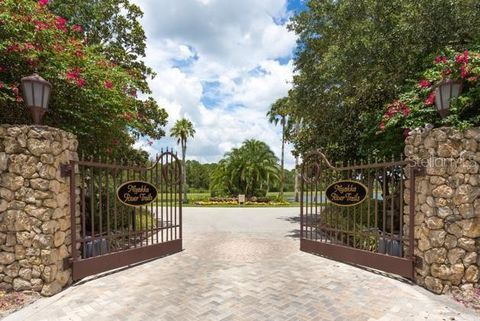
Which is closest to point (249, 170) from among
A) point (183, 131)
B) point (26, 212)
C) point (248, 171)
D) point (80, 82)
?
point (248, 171)

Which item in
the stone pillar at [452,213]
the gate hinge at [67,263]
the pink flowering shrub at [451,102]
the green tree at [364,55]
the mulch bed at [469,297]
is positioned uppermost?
the green tree at [364,55]

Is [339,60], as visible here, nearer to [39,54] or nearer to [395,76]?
[395,76]

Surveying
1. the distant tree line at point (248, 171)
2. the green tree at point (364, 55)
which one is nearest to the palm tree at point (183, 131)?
the distant tree line at point (248, 171)

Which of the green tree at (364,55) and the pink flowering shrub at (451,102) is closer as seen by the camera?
the pink flowering shrub at (451,102)

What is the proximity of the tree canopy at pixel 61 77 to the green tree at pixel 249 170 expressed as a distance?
18.3m

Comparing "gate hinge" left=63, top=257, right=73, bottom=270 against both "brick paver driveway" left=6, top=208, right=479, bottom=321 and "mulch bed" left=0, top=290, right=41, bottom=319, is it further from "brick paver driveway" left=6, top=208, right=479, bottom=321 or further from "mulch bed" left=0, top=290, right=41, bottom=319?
"mulch bed" left=0, top=290, right=41, bottom=319

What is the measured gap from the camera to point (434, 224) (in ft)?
15.5

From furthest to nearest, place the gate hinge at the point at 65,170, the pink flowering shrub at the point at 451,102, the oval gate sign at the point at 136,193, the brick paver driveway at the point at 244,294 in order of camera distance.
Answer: the oval gate sign at the point at 136,193, the pink flowering shrub at the point at 451,102, the gate hinge at the point at 65,170, the brick paver driveway at the point at 244,294

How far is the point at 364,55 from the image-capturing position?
7816mm

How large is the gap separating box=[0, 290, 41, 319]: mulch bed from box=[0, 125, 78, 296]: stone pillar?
0.26 feet

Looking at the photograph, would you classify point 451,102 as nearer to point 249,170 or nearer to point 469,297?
point 469,297

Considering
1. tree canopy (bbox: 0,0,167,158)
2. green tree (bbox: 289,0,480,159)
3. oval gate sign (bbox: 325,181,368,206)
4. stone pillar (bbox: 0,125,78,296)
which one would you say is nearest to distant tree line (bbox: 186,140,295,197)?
green tree (bbox: 289,0,480,159)

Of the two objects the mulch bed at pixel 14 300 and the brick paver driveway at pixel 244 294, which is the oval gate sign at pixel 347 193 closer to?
the brick paver driveway at pixel 244 294

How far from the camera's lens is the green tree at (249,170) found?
86.7 feet
